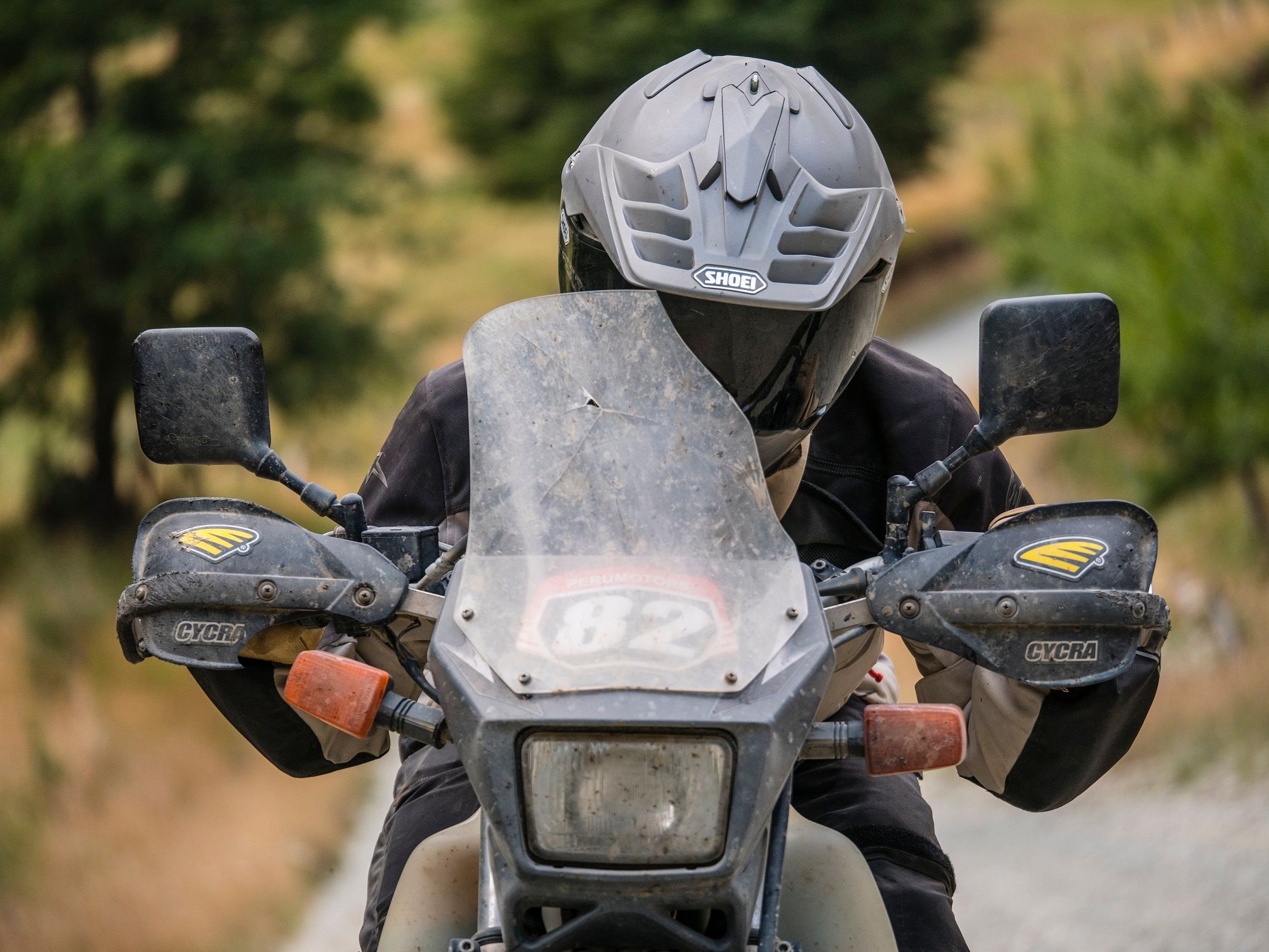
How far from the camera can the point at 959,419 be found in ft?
10.0

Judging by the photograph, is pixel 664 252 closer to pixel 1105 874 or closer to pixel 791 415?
pixel 791 415

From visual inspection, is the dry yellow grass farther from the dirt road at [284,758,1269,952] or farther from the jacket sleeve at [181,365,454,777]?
the jacket sleeve at [181,365,454,777]

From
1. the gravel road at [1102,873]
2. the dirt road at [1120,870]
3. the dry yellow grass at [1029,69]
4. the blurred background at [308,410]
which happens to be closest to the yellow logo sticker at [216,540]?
the gravel road at [1102,873]

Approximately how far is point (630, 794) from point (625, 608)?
22cm

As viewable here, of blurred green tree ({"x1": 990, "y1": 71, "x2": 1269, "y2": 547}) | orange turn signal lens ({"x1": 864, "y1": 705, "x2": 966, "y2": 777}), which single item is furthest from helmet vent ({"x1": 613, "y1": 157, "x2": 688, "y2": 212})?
blurred green tree ({"x1": 990, "y1": 71, "x2": 1269, "y2": 547})

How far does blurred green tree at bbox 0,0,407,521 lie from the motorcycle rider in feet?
31.1

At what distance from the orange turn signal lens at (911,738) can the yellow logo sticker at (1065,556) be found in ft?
0.73

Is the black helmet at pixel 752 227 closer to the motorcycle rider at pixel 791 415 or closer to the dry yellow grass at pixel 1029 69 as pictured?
the motorcycle rider at pixel 791 415

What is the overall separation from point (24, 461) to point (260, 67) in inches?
177

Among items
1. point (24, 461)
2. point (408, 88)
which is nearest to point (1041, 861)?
point (24, 461)

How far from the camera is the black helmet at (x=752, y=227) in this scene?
87.5 inches

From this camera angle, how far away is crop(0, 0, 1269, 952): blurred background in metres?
6.68

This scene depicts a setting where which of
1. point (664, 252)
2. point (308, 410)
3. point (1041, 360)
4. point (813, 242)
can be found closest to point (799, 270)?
point (813, 242)

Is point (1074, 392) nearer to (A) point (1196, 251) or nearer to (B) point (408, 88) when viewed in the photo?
(A) point (1196, 251)
